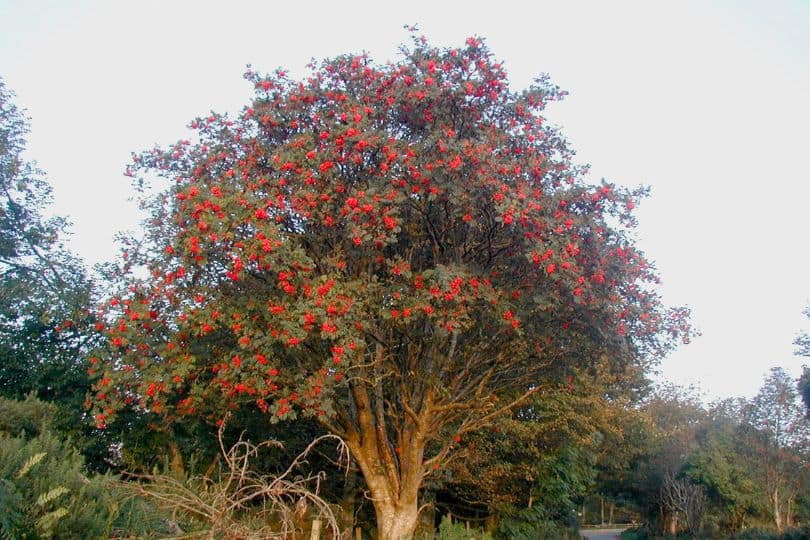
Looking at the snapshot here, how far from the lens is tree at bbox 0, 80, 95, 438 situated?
1512cm

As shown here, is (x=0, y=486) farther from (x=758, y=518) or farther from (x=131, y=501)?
(x=758, y=518)

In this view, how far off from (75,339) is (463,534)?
408 inches

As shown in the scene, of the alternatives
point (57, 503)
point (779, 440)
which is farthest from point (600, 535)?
point (57, 503)

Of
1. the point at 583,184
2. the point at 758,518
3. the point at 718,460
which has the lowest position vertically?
the point at 758,518

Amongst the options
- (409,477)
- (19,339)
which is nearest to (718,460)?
(409,477)

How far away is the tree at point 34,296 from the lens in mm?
15117

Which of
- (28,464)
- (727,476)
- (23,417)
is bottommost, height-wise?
(28,464)

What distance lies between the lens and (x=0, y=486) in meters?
5.60

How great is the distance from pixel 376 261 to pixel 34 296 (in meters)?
8.34

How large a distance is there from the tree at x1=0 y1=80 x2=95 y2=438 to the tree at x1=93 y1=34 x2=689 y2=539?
3.88 metres

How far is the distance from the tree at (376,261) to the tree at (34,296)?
3879 millimetres

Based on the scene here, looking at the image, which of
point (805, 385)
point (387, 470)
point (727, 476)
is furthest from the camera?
point (727, 476)

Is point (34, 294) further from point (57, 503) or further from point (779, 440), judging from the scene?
point (779, 440)

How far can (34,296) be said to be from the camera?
1530 centimetres
